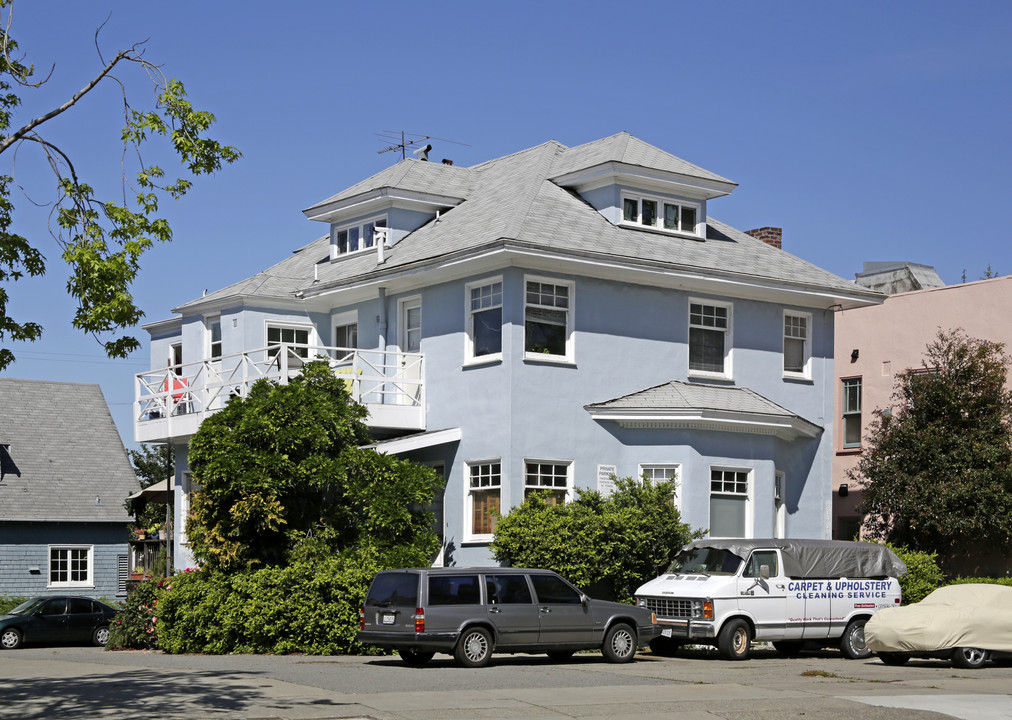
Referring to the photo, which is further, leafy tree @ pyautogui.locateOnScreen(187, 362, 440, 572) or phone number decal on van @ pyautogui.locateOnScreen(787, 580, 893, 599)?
leafy tree @ pyautogui.locateOnScreen(187, 362, 440, 572)

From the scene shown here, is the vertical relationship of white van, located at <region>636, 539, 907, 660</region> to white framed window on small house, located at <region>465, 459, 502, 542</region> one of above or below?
below

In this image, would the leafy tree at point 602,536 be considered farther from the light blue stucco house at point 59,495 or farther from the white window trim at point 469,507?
the light blue stucco house at point 59,495

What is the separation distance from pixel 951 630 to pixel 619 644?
4.97m

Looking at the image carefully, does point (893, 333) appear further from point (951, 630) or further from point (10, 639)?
point (10, 639)

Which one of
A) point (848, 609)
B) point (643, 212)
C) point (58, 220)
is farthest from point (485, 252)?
point (58, 220)

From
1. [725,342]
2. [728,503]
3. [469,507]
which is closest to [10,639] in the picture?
[469,507]

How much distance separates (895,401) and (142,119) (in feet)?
72.5

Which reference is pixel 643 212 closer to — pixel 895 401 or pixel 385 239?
pixel 385 239

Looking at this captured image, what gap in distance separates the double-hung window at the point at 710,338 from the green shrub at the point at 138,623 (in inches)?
465

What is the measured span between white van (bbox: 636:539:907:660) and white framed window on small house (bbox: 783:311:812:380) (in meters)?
7.01

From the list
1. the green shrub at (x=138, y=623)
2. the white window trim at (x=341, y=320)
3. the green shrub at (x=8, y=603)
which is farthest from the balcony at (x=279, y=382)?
the green shrub at (x=8, y=603)

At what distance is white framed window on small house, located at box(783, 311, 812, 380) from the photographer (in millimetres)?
28828

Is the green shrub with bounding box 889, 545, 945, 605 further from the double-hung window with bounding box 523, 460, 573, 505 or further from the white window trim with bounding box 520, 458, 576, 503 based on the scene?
the double-hung window with bounding box 523, 460, 573, 505

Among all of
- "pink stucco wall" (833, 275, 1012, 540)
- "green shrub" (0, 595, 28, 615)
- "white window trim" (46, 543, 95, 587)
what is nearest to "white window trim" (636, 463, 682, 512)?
"pink stucco wall" (833, 275, 1012, 540)
